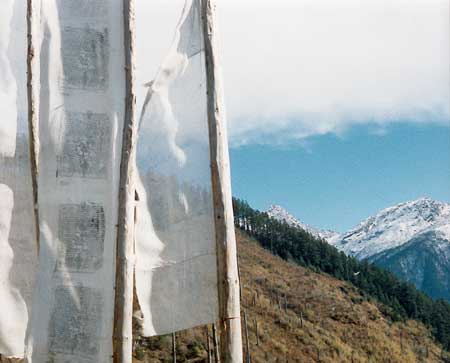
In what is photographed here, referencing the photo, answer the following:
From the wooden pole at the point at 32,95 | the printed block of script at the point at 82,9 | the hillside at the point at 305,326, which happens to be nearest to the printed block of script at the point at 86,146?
the wooden pole at the point at 32,95

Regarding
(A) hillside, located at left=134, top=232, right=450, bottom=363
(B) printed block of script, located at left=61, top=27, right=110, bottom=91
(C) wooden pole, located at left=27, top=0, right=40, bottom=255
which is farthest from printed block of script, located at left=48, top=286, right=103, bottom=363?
→ (A) hillside, located at left=134, top=232, right=450, bottom=363

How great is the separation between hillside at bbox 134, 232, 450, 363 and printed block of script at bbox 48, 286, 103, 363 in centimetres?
1892

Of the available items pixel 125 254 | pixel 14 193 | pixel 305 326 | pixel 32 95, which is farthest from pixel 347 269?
pixel 125 254

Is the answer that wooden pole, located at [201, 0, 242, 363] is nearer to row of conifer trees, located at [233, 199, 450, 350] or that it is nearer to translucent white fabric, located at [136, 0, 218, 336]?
translucent white fabric, located at [136, 0, 218, 336]

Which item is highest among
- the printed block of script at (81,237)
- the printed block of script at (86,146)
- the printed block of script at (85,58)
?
the printed block of script at (85,58)

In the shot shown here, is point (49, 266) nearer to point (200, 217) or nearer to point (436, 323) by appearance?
point (200, 217)

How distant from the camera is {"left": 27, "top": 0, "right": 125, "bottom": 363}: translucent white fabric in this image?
19.9ft

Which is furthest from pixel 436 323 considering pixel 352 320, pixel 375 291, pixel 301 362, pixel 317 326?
pixel 301 362

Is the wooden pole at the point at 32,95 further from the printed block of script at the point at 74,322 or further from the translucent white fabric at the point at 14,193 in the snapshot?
the printed block of script at the point at 74,322

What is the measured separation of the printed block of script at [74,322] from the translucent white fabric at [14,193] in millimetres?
619

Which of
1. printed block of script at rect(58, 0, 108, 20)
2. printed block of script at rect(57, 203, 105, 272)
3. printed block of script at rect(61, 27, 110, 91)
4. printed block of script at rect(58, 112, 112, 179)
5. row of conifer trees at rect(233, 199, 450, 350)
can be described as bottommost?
printed block of script at rect(57, 203, 105, 272)

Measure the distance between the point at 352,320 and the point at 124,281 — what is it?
56.8m

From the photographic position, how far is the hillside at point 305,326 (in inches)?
1358

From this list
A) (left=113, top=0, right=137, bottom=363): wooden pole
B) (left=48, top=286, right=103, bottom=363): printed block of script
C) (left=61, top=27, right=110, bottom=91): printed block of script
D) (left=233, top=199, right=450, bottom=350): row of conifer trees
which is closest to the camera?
(left=113, top=0, right=137, bottom=363): wooden pole
